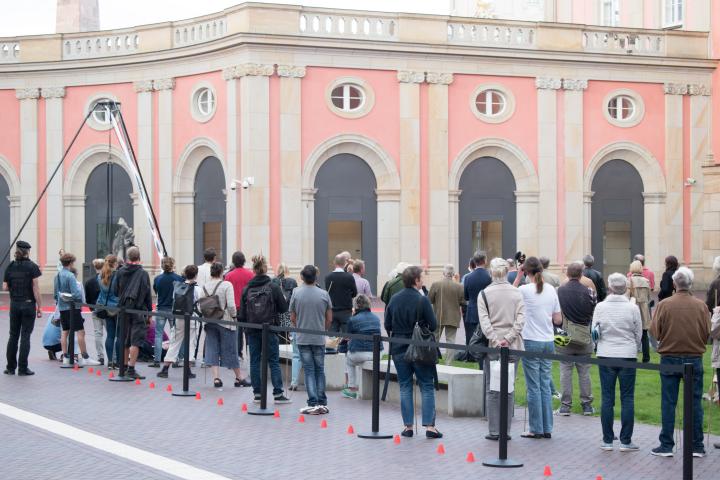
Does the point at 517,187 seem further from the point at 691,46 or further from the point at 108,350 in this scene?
the point at 108,350

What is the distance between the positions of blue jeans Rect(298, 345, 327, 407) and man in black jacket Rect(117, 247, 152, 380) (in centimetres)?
403

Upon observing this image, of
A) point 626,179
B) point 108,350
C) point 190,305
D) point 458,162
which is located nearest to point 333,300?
point 190,305

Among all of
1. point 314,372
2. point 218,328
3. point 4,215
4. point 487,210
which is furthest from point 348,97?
point 314,372

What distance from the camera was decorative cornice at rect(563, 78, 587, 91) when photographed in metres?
39.1

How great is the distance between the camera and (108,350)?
63.4 ft

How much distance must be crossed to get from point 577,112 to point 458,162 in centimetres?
421

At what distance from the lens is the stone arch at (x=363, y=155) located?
121 feet

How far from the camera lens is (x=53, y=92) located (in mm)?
40125

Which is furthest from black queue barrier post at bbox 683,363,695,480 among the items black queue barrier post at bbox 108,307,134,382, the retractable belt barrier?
black queue barrier post at bbox 108,307,134,382

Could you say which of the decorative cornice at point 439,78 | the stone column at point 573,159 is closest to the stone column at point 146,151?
the decorative cornice at point 439,78

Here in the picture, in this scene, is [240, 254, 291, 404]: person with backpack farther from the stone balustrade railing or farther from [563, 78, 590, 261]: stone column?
[563, 78, 590, 261]: stone column

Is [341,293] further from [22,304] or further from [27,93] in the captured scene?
[27,93]

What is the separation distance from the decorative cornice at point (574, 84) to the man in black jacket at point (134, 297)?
2326 centimetres

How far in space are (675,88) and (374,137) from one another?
33.4 feet
